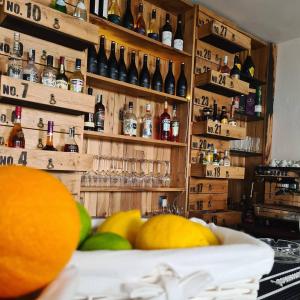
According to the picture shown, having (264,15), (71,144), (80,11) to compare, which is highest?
(264,15)

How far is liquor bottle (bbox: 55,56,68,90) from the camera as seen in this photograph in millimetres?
1597

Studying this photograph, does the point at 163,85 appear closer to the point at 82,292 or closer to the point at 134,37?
the point at 134,37

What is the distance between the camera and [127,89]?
2066mm

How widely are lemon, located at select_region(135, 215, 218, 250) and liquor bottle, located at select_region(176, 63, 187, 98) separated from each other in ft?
6.26

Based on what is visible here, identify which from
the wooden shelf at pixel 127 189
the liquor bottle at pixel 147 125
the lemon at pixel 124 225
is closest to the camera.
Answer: the lemon at pixel 124 225

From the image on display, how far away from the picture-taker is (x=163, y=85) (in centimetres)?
232

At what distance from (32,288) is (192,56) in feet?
6.92

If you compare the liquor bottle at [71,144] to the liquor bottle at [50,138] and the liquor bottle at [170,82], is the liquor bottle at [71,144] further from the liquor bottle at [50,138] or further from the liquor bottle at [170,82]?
the liquor bottle at [170,82]

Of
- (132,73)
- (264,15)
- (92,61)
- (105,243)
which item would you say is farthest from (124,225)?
(264,15)

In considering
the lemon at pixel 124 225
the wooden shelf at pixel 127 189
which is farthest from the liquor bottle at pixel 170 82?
the lemon at pixel 124 225

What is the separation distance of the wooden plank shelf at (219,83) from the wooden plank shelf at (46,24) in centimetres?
85

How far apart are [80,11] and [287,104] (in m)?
1.83

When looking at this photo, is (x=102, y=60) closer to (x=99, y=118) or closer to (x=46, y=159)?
(x=99, y=118)

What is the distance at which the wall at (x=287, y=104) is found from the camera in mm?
2729
